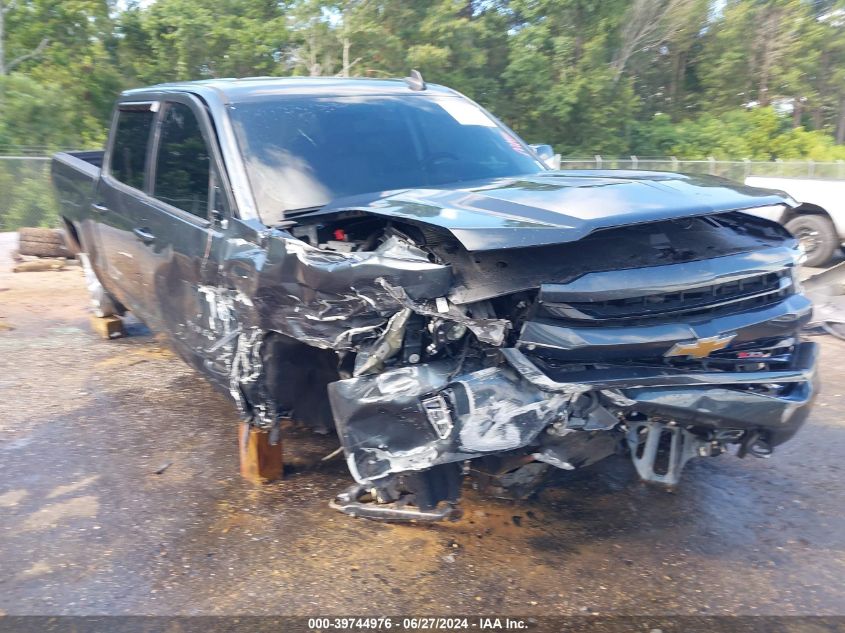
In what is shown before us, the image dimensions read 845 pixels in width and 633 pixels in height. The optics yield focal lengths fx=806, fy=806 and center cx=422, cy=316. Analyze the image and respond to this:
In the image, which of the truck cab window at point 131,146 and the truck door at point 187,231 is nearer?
the truck door at point 187,231

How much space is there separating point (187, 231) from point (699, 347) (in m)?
2.55

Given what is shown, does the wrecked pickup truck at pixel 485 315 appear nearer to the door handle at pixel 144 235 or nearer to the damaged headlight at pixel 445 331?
the damaged headlight at pixel 445 331

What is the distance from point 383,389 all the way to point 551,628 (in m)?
1.04

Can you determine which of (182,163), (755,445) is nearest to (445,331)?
(755,445)

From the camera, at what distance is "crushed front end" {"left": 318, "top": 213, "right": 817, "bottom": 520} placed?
2889 millimetres

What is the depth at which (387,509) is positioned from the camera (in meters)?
3.43

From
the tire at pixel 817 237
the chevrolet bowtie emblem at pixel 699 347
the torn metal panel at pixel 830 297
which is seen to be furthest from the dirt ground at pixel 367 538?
the tire at pixel 817 237

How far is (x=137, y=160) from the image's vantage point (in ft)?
16.6

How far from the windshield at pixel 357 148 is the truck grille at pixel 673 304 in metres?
1.49

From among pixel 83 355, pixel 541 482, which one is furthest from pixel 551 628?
pixel 83 355

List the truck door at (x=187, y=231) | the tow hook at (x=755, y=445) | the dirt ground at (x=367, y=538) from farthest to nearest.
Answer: the truck door at (x=187, y=231), the tow hook at (x=755, y=445), the dirt ground at (x=367, y=538)

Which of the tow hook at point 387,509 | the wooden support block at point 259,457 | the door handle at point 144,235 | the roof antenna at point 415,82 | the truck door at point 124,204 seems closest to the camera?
the tow hook at point 387,509

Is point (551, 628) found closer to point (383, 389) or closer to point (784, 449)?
point (383, 389)

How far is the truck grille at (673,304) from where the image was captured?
292 centimetres
